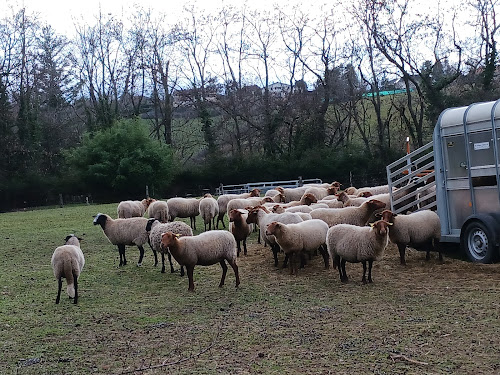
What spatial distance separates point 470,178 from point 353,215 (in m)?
2.53

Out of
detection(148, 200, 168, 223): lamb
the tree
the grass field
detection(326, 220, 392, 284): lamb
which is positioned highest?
the tree

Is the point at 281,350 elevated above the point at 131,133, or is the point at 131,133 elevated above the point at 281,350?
the point at 131,133

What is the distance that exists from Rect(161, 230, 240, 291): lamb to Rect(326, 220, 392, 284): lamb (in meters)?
1.82

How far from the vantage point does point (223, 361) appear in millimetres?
5746

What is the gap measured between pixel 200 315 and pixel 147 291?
7.06 ft

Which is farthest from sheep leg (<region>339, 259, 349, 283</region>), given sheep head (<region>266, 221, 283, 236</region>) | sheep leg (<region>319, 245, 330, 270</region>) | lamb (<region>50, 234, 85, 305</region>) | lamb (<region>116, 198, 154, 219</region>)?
lamb (<region>116, 198, 154, 219</region>)

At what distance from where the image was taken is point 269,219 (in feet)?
40.4

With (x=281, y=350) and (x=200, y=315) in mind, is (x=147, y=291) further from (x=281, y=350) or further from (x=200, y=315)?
(x=281, y=350)

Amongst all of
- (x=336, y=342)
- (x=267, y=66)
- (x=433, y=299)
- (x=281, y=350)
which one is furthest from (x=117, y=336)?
(x=267, y=66)

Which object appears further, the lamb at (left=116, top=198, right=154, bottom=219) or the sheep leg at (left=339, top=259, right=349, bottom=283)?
the lamb at (left=116, top=198, right=154, bottom=219)

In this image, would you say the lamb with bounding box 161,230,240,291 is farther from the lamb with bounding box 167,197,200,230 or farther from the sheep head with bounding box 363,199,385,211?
the lamb with bounding box 167,197,200,230

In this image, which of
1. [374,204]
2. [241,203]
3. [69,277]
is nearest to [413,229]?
[374,204]

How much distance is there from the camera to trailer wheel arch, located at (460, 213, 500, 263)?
9922mm

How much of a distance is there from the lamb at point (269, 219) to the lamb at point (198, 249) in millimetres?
1922
